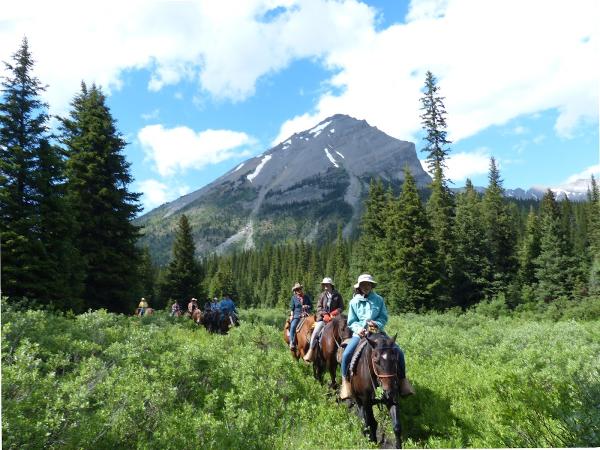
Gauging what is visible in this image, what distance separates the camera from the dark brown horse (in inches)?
262

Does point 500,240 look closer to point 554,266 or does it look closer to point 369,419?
point 554,266

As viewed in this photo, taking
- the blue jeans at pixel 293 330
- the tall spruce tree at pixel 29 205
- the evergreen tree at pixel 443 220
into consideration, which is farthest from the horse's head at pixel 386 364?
the evergreen tree at pixel 443 220

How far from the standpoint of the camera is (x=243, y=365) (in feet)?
32.7

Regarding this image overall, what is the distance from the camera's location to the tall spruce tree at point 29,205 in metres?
15.8

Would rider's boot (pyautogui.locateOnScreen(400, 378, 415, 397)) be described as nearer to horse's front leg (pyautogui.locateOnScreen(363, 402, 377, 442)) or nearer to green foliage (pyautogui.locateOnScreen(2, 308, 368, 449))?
horse's front leg (pyautogui.locateOnScreen(363, 402, 377, 442))

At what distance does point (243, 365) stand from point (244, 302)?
11857cm


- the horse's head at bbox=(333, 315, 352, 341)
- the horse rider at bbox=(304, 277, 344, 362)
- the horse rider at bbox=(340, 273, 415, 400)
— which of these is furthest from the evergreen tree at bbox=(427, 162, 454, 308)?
the horse rider at bbox=(340, 273, 415, 400)

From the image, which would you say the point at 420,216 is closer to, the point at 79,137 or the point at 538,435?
the point at 79,137

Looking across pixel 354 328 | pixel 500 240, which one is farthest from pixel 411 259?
pixel 354 328

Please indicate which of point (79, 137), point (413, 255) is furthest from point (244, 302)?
point (79, 137)

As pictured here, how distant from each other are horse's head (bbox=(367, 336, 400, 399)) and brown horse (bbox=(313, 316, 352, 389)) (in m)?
2.40

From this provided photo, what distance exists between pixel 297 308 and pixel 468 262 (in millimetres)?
31215

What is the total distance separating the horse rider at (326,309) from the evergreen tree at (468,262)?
31.0m

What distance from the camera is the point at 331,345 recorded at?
10.3 metres
